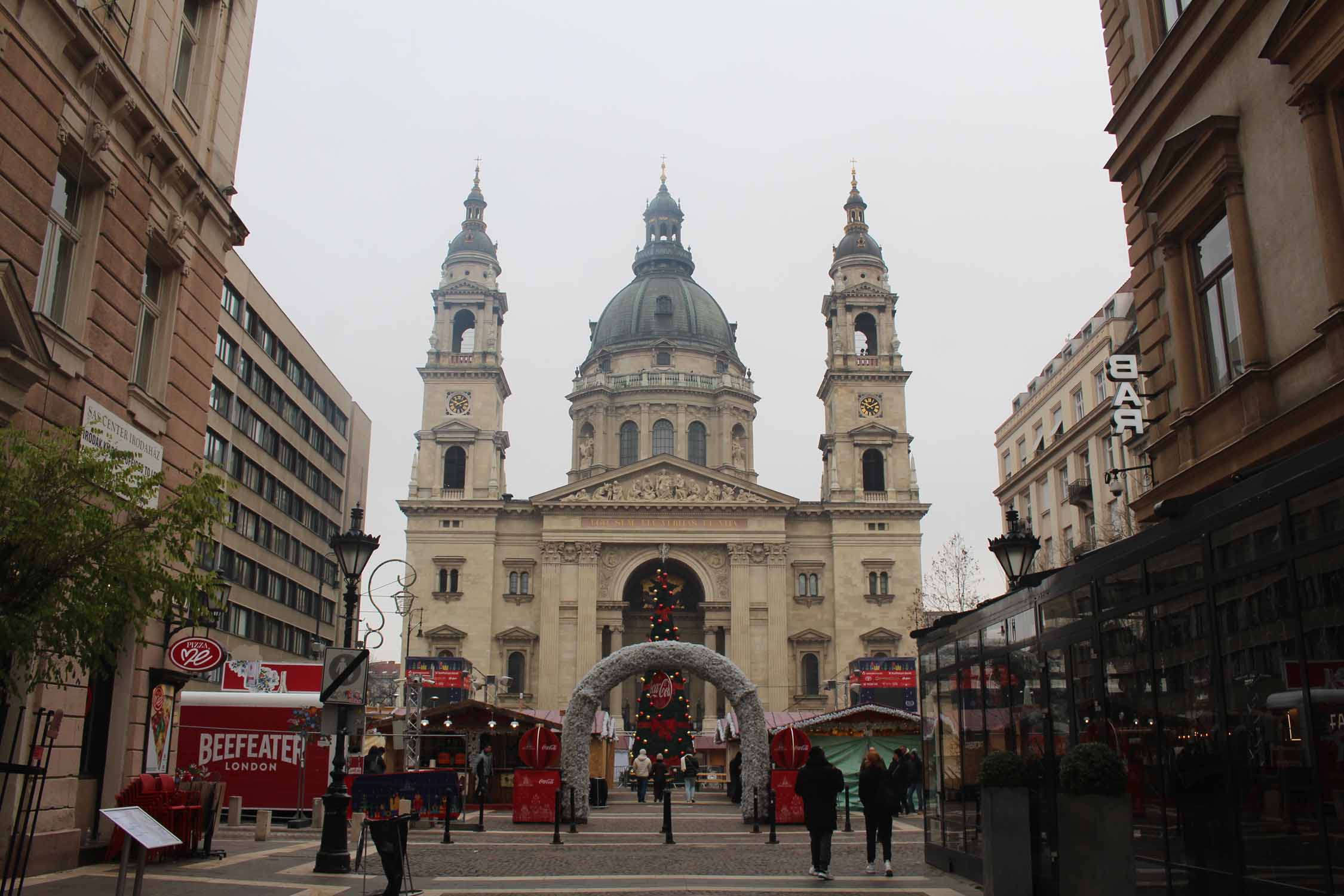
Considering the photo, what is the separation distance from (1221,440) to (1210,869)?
5611mm

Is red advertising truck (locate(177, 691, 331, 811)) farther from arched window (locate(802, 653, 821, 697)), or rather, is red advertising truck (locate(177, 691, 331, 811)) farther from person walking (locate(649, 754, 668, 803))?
arched window (locate(802, 653, 821, 697))

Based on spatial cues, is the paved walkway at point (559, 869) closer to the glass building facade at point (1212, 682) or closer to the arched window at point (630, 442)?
the glass building facade at point (1212, 682)

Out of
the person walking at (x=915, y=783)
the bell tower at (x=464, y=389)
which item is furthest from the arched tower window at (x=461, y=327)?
the person walking at (x=915, y=783)

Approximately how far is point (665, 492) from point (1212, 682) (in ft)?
215

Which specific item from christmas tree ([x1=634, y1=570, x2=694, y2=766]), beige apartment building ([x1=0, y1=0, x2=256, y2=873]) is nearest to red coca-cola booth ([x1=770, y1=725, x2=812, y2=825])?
christmas tree ([x1=634, y1=570, x2=694, y2=766])

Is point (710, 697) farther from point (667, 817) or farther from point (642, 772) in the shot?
point (667, 817)

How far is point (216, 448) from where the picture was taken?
48.9 meters

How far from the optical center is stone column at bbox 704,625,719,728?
70.8 m

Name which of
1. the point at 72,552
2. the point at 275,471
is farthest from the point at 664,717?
the point at 72,552

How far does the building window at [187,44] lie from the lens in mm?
18359

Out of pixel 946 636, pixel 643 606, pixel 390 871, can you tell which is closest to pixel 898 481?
pixel 643 606

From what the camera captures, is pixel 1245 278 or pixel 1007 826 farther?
pixel 1245 278

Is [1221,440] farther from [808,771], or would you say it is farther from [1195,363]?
[808,771]

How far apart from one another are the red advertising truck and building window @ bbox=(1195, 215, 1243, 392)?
2121 centimetres
